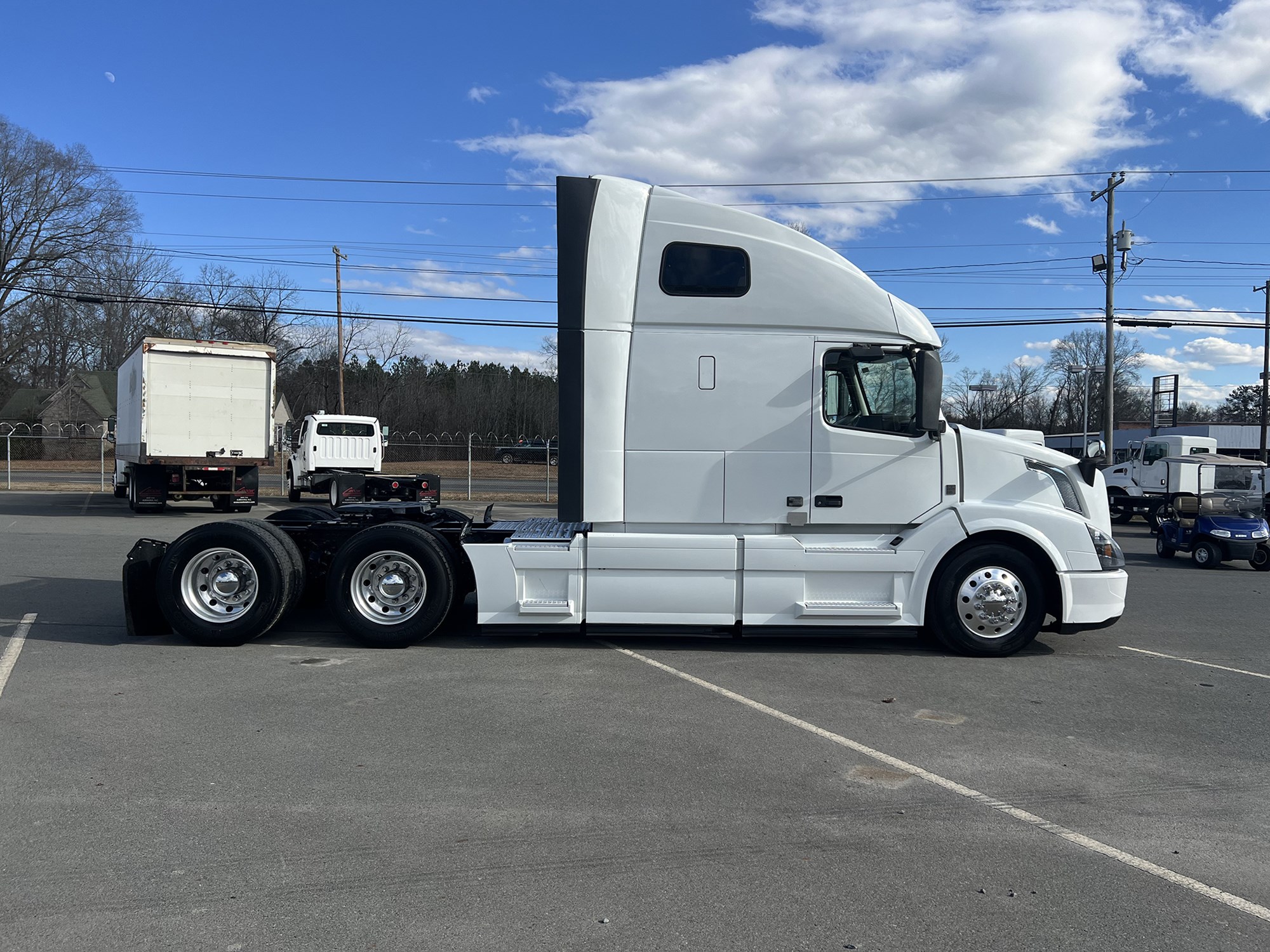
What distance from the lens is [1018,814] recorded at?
167 inches

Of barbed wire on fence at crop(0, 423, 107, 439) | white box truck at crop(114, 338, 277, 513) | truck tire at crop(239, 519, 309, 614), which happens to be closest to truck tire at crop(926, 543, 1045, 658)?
truck tire at crop(239, 519, 309, 614)

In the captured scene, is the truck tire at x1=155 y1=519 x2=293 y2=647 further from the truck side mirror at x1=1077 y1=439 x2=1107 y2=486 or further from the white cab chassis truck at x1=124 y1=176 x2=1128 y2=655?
the truck side mirror at x1=1077 y1=439 x2=1107 y2=486

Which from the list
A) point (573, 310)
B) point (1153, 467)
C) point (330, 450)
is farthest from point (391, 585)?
point (1153, 467)

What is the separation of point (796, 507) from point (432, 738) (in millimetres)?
3585

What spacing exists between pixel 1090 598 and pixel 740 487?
10.0ft

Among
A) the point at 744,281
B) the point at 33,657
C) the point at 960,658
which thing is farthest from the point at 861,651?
the point at 33,657

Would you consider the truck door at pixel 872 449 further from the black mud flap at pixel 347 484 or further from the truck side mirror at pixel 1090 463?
the black mud flap at pixel 347 484

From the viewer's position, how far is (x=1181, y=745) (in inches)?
210

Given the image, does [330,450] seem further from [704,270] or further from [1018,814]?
[1018,814]

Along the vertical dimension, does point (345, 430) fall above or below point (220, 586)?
above

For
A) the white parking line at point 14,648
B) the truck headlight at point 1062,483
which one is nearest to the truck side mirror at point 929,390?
the truck headlight at point 1062,483

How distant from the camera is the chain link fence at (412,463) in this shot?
31297 millimetres

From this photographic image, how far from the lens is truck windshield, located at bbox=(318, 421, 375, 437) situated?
1005 inches

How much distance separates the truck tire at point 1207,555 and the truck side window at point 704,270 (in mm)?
12681
